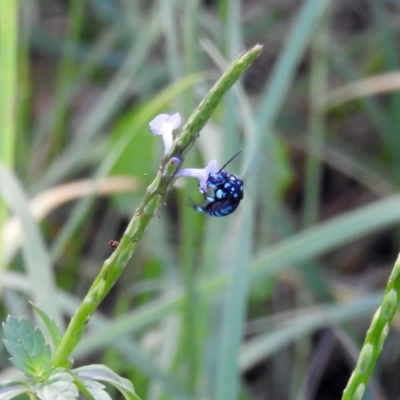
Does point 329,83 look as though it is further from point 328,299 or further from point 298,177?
point 328,299

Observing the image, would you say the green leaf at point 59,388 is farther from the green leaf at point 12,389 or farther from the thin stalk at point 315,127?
the thin stalk at point 315,127

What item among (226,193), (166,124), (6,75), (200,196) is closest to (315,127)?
(200,196)

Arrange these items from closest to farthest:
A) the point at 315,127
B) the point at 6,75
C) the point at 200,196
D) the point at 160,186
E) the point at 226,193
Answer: the point at 160,186
the point at 226,193
the point at 6,75
the point at 200,196
the point at 315,127

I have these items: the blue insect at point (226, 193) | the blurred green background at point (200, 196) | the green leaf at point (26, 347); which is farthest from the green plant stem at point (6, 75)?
the green leaf at point (26, 347)

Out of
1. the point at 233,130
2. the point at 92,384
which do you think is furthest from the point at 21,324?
the point at 233,130

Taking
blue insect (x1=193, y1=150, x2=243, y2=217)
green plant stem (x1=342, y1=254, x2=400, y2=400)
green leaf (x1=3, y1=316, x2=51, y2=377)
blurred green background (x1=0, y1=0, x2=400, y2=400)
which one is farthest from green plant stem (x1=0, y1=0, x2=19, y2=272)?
green plant stem (x1=342, y1=254, x2=400, y2=400)

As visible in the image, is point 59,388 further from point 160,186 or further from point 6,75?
point 6,75
